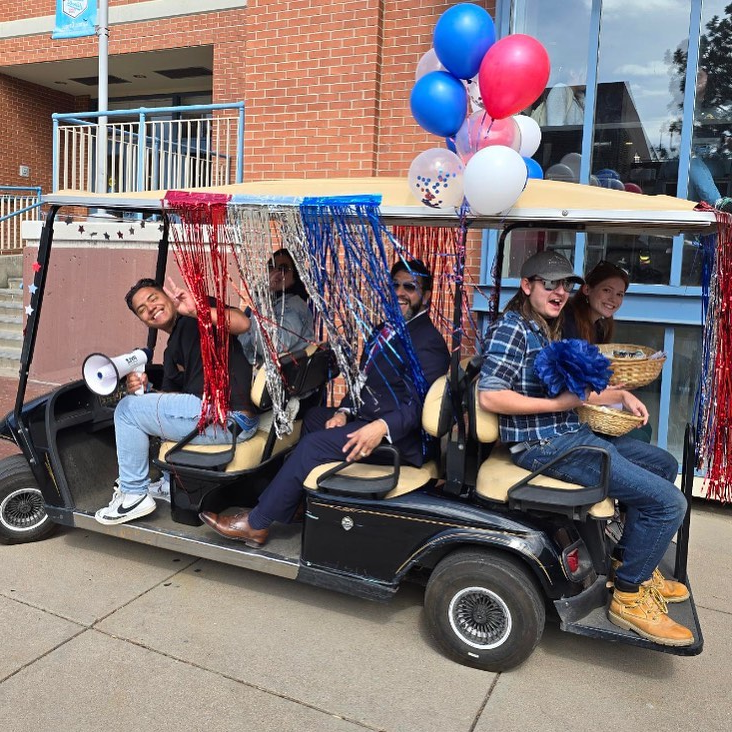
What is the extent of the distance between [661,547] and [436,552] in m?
0.90

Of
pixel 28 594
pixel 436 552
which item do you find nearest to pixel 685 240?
pixel 436 552

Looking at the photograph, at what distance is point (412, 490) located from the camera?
304 cm

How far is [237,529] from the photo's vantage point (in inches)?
132

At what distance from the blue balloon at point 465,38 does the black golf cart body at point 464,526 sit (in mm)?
649

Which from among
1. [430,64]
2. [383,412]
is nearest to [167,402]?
[383,412]

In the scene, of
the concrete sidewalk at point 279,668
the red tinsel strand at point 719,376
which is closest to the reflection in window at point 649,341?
the concrete sidewalk at point 279,668

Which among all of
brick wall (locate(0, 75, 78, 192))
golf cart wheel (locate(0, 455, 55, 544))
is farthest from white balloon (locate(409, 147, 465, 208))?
brick wall (locate(0, 75, 78, 192))

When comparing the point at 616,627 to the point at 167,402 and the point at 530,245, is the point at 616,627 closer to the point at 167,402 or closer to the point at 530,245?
the point at 167,402

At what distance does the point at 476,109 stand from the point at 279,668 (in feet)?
8.72

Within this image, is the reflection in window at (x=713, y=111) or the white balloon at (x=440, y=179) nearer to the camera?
the white balloon at (x=440, y=179)

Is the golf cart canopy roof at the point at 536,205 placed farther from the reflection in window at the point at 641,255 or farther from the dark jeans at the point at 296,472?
the reflection in window at the point at 641,255

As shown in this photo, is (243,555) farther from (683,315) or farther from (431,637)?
(683,315)

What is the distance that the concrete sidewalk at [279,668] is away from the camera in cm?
261

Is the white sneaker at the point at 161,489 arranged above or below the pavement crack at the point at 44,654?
above
